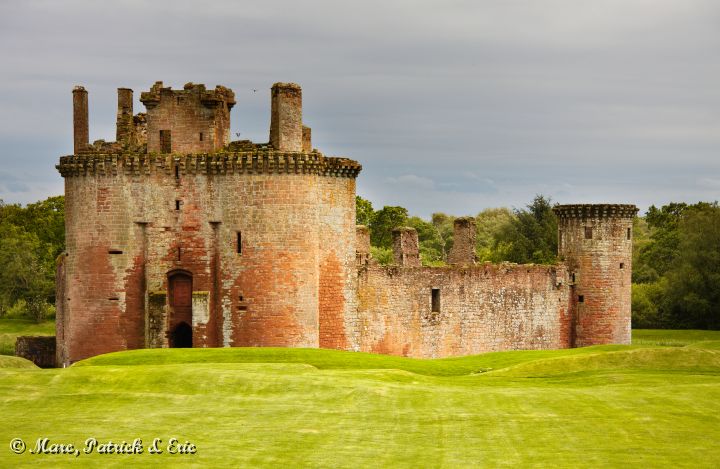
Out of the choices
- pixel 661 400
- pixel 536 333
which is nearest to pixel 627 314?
pixel 536 333

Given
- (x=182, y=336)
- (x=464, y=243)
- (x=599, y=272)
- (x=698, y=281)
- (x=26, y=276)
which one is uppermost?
(x=464, y=243)

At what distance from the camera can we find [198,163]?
47.5 m

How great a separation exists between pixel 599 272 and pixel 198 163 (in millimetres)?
23783

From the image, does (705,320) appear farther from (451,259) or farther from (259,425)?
(259,425)

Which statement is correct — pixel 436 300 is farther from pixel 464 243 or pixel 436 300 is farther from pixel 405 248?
A: pixel 464 243

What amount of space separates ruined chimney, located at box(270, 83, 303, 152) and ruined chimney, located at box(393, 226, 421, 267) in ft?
31.3

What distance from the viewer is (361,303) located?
5088cm

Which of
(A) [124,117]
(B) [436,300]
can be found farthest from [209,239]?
(B) [436,300]

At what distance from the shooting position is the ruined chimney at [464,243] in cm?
5986

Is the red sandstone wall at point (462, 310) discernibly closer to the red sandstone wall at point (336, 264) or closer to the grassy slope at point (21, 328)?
the red sandstone wall at point (336, 264)

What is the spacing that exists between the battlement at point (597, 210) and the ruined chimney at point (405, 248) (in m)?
9.71

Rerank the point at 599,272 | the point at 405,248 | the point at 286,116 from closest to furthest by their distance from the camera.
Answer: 1. the point at 286,116
2. the point at 405,248
3. the point at 599,272

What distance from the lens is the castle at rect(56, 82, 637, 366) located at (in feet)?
153

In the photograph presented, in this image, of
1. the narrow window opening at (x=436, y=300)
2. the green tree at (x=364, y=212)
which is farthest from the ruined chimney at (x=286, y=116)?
the green tree at (x=364, y=212)
